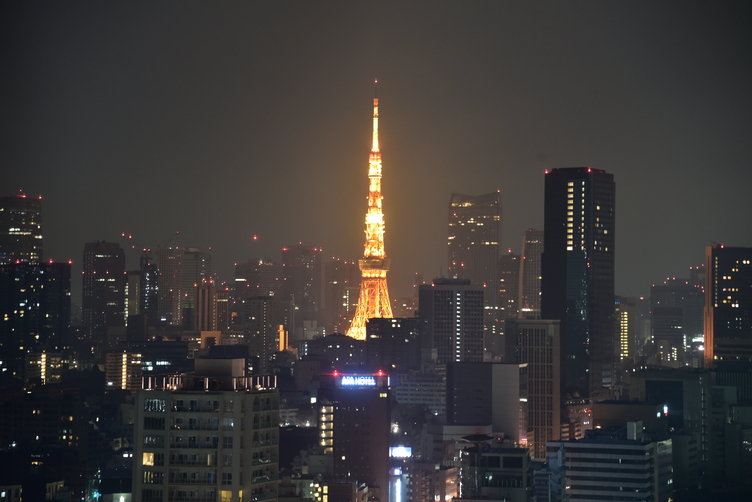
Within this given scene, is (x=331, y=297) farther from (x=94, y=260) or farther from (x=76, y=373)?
(x=76, y=373)

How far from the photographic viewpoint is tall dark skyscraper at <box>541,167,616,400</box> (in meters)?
63.7

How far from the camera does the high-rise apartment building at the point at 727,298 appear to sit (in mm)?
63531

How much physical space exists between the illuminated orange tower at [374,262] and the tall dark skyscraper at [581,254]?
7913 mm

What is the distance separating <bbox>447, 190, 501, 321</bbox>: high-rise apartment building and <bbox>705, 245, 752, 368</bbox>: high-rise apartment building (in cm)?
2255

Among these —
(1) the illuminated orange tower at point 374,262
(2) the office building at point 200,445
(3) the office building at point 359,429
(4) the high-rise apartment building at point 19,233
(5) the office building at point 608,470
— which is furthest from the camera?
(1) the illuminated orange tower at point 374,262

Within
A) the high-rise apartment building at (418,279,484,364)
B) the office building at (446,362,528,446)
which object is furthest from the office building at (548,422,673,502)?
the high-rise apartment building at (418,279,484,364)

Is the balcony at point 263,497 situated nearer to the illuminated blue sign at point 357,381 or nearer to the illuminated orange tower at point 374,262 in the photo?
the illuminated blue sign at point 357,381

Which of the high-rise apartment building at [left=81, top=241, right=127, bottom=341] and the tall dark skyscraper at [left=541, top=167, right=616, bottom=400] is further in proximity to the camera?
the high-rise apartment building at [left=81, top=241, right=127, bottom=341]

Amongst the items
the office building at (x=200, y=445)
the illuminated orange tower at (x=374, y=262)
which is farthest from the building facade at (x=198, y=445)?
the illuminated orange tower at (x=374, y=262)

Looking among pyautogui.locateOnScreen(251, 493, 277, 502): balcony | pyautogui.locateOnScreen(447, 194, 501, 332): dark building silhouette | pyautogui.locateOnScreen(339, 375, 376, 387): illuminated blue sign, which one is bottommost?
pyautogui.locateOnScreen(251, 493, 277, 502): balcony

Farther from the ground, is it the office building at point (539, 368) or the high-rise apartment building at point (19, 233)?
the high-rise apartment building at point (19, 233)

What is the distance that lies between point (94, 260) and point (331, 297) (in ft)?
71.2

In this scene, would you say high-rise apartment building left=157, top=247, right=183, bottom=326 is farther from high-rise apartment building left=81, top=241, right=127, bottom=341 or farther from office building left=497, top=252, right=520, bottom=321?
office building left=497, top=252, right=520, bottom=321

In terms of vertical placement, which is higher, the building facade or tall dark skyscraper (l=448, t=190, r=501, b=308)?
tall dark skyscraper (l=448, t=190, r=501, b=308)
